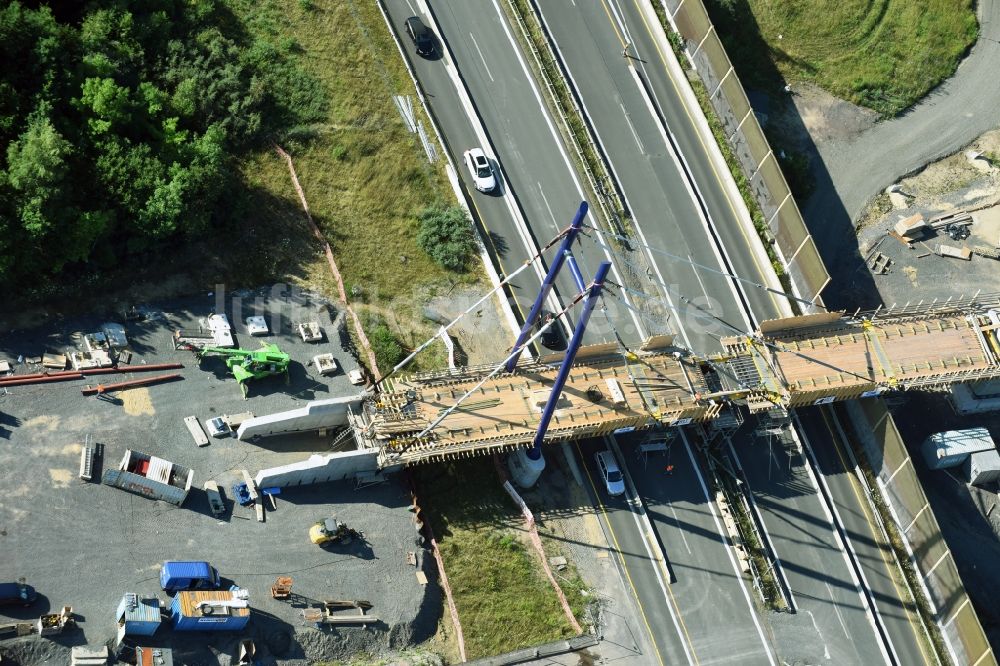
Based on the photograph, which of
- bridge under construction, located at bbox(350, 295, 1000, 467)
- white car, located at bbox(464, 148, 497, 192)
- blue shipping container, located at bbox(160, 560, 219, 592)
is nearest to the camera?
blue shipping container, located at bbox(160, 560, 219, 592)

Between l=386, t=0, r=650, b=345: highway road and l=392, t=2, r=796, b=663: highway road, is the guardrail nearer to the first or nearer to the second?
l=392, t=2, r=796, b=663: highway road

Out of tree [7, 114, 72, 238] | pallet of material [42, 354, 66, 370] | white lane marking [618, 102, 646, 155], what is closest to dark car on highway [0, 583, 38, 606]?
pallet of material [42, 354, 66, 370]

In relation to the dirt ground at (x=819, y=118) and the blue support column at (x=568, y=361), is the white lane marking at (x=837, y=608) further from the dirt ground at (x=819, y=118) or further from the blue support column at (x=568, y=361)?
the dirt ground at (x=819, y=118)

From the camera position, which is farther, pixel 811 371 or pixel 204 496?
pixel 811 371

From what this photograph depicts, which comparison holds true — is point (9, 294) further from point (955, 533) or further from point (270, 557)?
point (955, 533)

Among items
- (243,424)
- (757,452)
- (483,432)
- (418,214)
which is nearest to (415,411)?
(483,432)

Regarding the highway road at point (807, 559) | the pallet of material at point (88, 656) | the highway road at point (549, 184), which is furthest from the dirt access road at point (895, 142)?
the pallet of material at point (88, 656)
